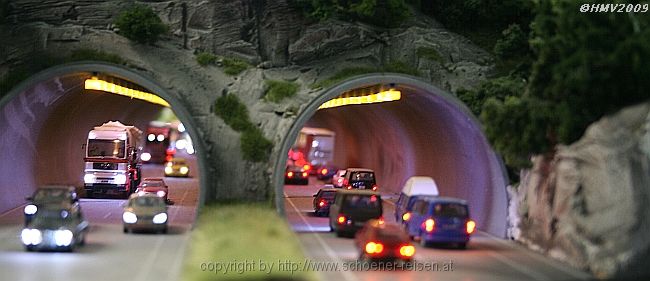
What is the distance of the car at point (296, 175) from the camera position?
68.2m

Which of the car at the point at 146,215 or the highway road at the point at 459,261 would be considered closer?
the highway road at the point at 459,261

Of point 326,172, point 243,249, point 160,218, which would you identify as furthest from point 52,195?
point 326,172

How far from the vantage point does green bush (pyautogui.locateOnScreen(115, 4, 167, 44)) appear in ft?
135

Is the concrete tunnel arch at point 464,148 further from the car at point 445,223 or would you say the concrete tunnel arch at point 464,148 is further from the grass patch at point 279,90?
the car at point 445,223

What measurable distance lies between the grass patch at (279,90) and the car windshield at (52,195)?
393 inches

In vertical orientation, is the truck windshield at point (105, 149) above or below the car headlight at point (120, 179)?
above

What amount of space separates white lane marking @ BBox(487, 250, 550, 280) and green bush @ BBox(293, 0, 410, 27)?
1502 cm

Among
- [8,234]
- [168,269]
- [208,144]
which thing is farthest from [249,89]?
[168,269]

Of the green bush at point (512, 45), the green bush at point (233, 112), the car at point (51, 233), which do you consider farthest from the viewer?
the green bush at point (512, 45)

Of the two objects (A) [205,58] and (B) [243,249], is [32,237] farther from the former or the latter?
(A) [205,58]

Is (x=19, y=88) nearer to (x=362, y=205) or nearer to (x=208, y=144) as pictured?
(x=208, y=144)

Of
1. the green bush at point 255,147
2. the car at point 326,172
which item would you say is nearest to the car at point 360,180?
the green bush at point 255,147

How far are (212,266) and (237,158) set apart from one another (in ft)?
Result: 51.3

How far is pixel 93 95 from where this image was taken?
2130 inches
